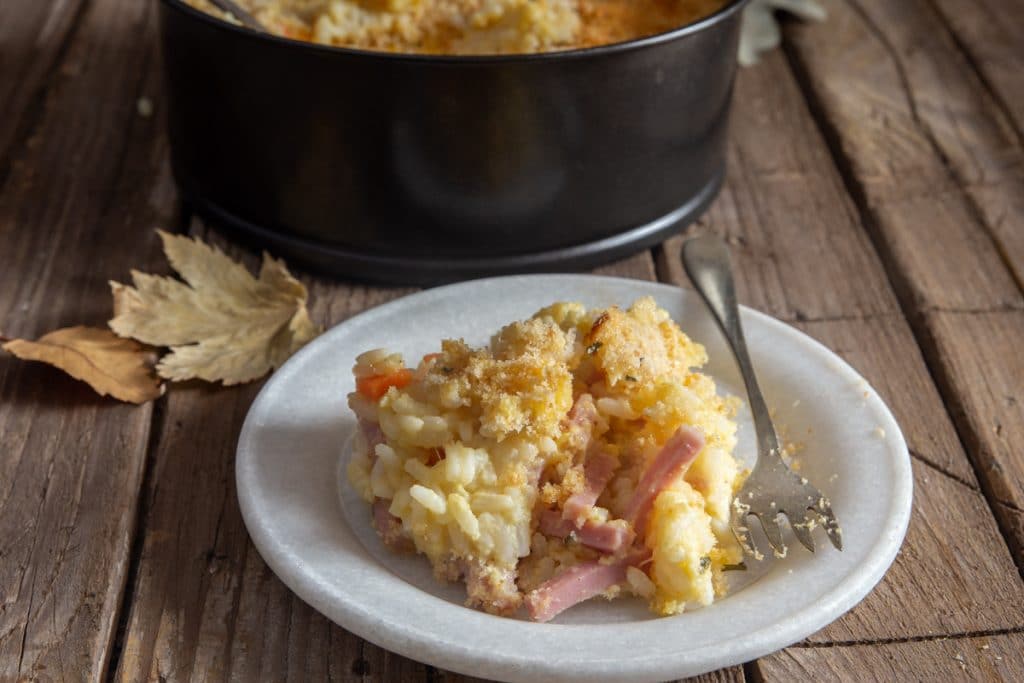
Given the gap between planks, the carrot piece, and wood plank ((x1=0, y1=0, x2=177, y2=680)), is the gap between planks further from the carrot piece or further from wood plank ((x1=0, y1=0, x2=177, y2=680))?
wood plank ((x1=0, y1=0, x2=177, y2=680))

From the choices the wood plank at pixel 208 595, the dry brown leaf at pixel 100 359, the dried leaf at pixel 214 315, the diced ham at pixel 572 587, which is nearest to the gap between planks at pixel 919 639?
the diced ham at pixel 572 587

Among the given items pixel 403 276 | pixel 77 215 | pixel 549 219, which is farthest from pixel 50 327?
pixel 549 219

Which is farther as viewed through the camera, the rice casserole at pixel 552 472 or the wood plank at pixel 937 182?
the wood plank at pixel 937 182

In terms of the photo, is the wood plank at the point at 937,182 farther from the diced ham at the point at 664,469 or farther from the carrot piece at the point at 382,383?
the carrot piece at the point at 382,383

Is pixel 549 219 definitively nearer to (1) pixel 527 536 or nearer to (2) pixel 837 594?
(1) pixel 527 536

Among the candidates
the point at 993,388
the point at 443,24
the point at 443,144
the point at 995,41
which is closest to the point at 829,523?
the point at 993,388

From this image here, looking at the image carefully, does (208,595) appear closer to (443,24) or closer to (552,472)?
(552,472)
